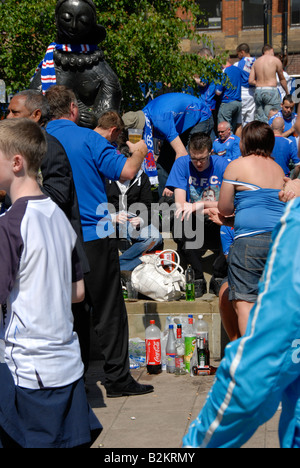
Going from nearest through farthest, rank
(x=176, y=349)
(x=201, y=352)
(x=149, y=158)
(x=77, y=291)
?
(x=77, y=291), (x=201, y=352), (x=176, y=349), (x=149, y=158)

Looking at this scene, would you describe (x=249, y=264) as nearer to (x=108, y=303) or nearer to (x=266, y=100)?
(x=108, y=303)

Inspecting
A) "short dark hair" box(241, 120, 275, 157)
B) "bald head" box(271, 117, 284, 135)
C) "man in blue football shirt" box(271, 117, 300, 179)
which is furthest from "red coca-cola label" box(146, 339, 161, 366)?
"bald head" box(271, 117, 284, 135)

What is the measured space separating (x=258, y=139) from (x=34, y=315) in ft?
8.85

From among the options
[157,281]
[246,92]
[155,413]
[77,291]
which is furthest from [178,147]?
[77,291]

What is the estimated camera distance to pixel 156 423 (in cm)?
473

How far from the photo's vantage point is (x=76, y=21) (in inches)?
277

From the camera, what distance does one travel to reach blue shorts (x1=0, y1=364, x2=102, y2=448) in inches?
106

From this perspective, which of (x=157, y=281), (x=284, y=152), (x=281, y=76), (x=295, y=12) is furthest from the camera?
(x=295, y=12)

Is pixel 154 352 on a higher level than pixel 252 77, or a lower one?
lower

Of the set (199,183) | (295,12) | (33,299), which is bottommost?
(199,183)

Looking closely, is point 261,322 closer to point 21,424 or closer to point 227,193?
point 21,424

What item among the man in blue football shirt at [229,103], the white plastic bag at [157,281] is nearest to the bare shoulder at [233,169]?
the white plastic bag at [157,281]

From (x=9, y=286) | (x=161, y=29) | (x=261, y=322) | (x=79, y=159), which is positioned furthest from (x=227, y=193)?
(x=161, y=29)

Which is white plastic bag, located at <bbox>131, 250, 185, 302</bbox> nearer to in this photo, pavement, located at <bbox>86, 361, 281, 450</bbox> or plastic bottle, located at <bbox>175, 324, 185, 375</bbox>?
plastic bottle, located at <bbox>175, 324, 185, 375</bbox>
